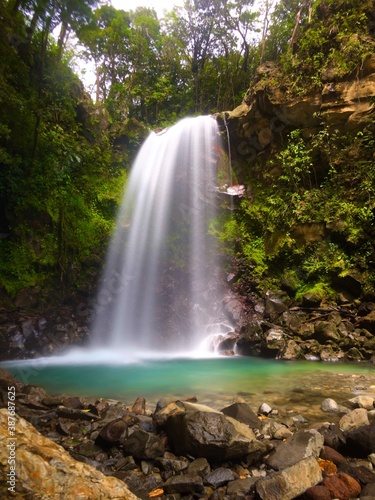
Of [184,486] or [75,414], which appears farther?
[75,414]

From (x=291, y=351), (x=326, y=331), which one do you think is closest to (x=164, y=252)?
(x=291, y=351)

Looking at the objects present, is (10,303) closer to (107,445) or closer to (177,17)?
(107,445)

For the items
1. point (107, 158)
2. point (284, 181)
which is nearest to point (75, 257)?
point (107, 158)

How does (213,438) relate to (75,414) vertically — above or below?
above

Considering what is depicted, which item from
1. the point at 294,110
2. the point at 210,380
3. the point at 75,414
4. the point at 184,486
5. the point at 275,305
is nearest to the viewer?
the point at 184,486

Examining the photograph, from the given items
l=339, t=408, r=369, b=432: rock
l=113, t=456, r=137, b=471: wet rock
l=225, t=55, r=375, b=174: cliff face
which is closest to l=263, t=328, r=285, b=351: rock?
l=339, t=408, r=369, b=432: rock

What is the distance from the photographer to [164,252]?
569 inches

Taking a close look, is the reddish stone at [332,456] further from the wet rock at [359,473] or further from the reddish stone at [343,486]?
the reddish stone at [343,486]

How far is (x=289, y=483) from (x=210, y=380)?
4.40 m

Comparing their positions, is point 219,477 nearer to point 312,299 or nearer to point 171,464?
point 171,464

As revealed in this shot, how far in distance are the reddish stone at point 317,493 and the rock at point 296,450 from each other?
1.47 feet

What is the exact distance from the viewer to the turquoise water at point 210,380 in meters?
5.43

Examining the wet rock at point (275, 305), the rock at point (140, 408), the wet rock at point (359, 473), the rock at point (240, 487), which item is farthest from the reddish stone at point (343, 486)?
the wet rock at point (275, 305)

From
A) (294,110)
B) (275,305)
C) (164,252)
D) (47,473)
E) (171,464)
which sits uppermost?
(294,110)
